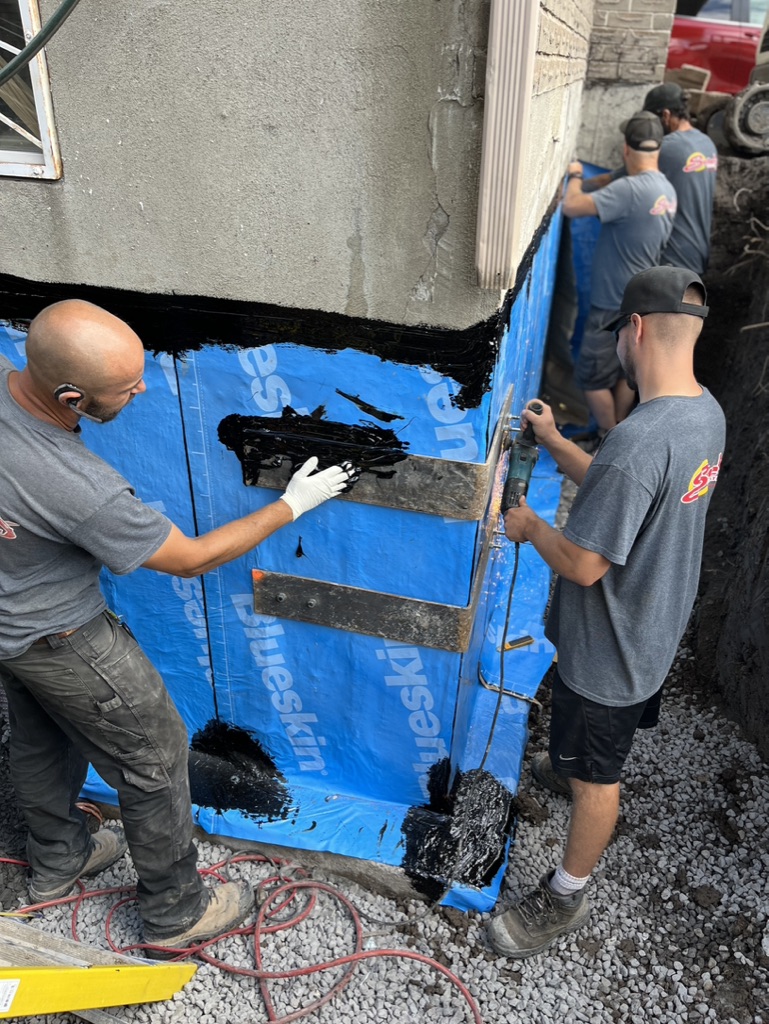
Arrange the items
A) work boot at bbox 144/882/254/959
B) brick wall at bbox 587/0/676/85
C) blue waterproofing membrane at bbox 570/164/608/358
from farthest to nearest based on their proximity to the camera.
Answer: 1. blue waterproofing membrane at bbox 570/164/608/358
2. brick wall at bbox 587/0/676/85
3. work boot at bbox 144/882/254/959

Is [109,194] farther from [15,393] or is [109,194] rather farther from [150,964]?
[150,964]

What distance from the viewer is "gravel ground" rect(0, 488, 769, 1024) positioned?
2.55 metres

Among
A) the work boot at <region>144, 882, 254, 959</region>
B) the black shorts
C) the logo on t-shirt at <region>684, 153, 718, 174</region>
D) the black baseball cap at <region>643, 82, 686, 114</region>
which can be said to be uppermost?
the black baseball cap at <region>643, 82, 686, 114</region>

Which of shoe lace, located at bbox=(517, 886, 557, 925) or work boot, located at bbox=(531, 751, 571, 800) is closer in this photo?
shoe lace, located at bbox=(517, 886, 557, 925)

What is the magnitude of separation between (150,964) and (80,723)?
0.76 m

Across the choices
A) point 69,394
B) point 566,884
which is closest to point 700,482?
point 566,884

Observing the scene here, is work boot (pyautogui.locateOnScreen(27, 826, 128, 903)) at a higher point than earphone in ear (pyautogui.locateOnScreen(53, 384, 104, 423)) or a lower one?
lower

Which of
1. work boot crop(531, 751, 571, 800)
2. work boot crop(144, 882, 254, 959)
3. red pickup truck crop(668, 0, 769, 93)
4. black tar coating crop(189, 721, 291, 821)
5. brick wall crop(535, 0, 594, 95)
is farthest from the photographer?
red pickup truck crop(668, 0, 769, 93)

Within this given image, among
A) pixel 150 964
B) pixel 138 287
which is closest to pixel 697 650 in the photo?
pixel 150 964

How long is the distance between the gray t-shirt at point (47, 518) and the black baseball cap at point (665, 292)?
4.95 ft

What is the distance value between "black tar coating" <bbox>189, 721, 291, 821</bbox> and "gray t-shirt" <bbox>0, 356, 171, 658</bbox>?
1.18 m

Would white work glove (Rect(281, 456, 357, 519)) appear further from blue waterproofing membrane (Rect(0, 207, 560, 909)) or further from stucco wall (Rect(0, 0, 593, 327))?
stucco wall (Rect(0, 0, 593, 327))

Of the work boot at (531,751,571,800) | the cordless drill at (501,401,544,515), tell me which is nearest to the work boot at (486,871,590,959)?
the work boot at (531,751,571,800)

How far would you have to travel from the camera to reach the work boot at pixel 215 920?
2.63 meters
